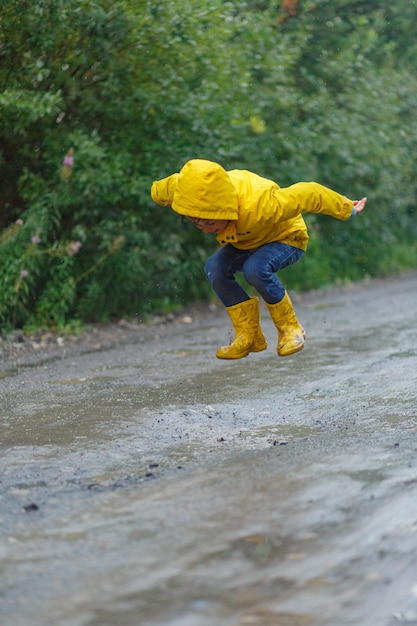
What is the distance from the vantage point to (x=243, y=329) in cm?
788

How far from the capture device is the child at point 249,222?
269 inches

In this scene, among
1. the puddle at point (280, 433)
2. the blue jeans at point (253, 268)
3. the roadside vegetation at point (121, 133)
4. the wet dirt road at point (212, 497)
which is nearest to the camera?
the wet dirt road at point (212, 497)

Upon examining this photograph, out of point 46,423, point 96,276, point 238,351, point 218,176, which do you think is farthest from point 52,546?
point 96,276

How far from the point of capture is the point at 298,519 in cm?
453

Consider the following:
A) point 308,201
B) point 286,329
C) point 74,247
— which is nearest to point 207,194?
point 308,201

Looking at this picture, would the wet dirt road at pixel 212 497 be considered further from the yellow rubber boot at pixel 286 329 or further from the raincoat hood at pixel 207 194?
the raincoat hood at pixel 207 194

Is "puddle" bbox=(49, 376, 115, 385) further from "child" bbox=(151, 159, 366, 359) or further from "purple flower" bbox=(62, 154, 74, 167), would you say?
"purple flower" bbox=(62, 154, 74, 167)

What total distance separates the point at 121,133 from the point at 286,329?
5.57 m

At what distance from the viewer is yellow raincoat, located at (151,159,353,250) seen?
682 centimetres

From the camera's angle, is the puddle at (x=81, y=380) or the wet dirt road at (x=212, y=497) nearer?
the wet dirt road at (x=212, y=497)

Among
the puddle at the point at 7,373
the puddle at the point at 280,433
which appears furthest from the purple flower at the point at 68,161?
the puddle at the point at 280,433

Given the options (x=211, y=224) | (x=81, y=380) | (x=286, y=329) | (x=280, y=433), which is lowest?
(x=81, y=380)

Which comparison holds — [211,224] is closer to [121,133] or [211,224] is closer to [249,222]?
[249,222]

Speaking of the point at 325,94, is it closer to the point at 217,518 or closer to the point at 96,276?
the point at 96,276
